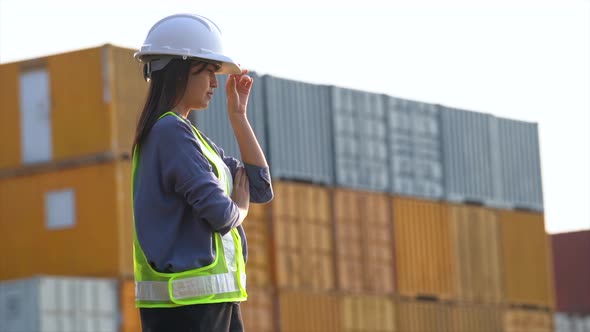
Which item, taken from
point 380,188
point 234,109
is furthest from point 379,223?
point 234,109

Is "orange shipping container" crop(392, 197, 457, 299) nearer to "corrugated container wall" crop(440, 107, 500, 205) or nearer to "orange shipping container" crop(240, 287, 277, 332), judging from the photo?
"corrugated container wall" crop(440, 107, 500, 205)

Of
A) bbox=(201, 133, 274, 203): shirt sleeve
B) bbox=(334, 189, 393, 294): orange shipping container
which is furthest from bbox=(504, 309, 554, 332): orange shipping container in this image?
bbox=(201, 133, 274, 203): shirt sleeve

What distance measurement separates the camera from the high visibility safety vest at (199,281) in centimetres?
459

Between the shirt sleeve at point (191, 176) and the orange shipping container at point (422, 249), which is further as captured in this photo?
the orange shipping container at point (422, 249)

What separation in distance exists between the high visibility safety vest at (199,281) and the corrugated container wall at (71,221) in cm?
2873

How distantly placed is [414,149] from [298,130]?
229 inches

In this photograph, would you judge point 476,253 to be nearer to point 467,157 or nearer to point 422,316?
point 467,157

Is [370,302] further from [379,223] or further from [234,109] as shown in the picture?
[234,109]

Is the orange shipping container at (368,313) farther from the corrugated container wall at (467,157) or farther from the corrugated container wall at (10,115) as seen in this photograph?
the corrugated container wall at (10,115)

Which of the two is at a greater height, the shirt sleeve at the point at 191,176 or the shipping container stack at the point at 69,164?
the shipping container stack at the point at 69,164

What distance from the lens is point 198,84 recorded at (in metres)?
4.88

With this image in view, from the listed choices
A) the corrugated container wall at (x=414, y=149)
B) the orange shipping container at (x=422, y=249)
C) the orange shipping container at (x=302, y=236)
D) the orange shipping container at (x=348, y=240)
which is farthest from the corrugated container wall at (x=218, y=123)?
the corrugated container wall at (x=414, y=149)

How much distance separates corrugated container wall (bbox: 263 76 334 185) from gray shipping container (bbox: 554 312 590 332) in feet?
51.2

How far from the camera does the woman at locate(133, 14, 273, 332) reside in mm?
4613
